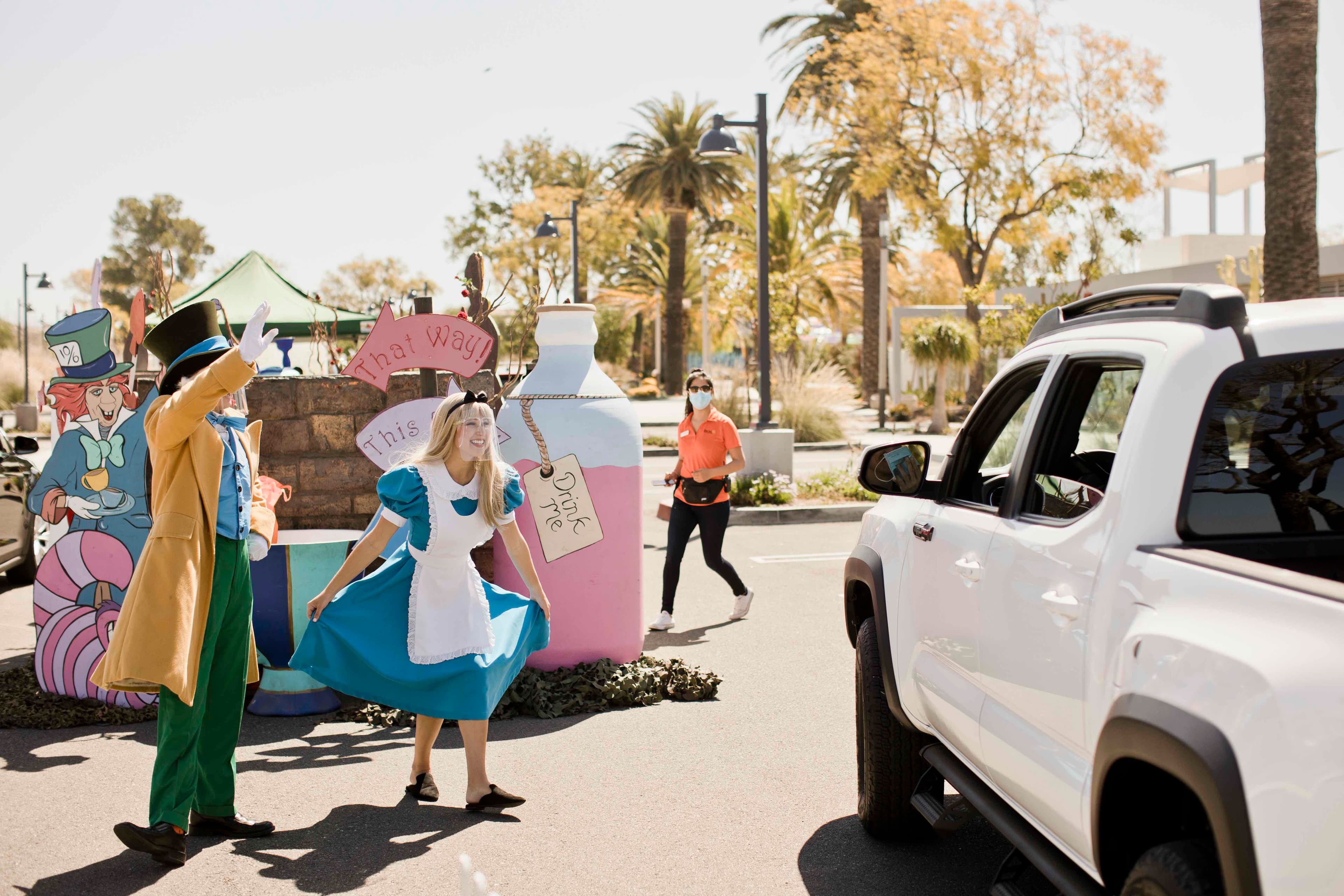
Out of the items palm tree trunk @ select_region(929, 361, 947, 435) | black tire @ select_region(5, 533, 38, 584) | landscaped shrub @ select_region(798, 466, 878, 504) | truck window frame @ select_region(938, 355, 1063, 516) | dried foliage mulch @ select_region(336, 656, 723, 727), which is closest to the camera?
truck window frame @ select_region(938, 355, 1063, 516)

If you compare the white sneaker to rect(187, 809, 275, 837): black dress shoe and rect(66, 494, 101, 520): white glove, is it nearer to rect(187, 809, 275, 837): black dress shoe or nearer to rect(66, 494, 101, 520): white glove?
rect(66, 494, 101, 520): white glove

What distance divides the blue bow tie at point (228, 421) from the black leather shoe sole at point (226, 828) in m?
1.54

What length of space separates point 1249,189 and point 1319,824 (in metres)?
61.1

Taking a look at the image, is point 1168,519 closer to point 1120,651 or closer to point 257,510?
point 1120,651

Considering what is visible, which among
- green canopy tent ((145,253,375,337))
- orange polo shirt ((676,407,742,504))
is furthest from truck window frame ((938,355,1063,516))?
green canopy tent ((145,253,375,337))

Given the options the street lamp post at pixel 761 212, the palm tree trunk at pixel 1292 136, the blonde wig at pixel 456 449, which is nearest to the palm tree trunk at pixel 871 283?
the street lamp post at pixel 761 212

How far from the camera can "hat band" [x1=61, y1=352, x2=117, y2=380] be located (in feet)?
22.1

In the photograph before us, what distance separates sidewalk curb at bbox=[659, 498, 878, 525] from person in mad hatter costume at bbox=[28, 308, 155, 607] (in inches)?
328

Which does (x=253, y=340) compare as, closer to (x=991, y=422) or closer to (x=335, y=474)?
(x=991, y=422)

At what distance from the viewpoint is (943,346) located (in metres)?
30.6

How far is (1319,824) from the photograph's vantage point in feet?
6.12

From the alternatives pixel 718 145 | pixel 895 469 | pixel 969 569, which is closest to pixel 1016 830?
pixel 969 569

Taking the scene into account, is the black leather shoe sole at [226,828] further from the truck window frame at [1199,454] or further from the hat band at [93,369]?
the truck window frame at [1199,454]

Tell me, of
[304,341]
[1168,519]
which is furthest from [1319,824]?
[304,341]
